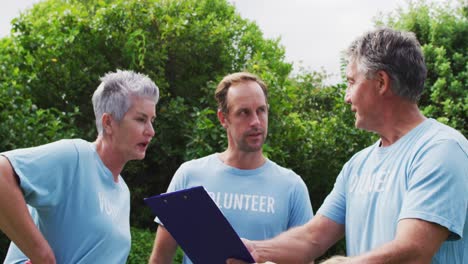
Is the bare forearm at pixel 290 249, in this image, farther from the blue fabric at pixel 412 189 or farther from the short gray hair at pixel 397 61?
the short gray hair at pixel 397 61

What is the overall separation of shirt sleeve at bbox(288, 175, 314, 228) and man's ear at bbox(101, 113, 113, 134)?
1215mm

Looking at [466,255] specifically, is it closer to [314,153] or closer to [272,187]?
[272,187]

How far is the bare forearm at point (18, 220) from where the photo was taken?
3.44 m

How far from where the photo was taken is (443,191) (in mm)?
2873

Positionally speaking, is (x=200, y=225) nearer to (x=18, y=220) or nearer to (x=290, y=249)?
(x=290, y=249)

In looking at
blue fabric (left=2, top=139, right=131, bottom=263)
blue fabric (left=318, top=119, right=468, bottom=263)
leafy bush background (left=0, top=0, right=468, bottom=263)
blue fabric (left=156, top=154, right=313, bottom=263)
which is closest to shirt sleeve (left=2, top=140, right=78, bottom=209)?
blue fabric (left=2, top=139, right=131, bottom=263)

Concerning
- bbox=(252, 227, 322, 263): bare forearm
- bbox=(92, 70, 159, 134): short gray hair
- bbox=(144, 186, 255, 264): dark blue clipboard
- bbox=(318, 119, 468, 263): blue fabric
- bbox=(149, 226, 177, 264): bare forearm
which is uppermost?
bbox=(92, 70, 159, 134): short gray hair

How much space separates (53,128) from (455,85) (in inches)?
257

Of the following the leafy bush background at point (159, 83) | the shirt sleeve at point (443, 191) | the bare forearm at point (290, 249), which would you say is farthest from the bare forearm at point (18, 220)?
the leafy bush background at point (159, 83)

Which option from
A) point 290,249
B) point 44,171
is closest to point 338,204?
point 290,249

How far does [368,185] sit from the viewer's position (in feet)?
10.8

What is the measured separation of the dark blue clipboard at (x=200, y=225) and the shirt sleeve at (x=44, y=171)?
676 millimetres

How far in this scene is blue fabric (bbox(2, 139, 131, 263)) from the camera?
3562mm

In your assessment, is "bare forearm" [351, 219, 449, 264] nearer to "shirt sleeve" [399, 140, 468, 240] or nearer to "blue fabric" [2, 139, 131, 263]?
"shirt sleeve" [399, 140, 468, 240]
